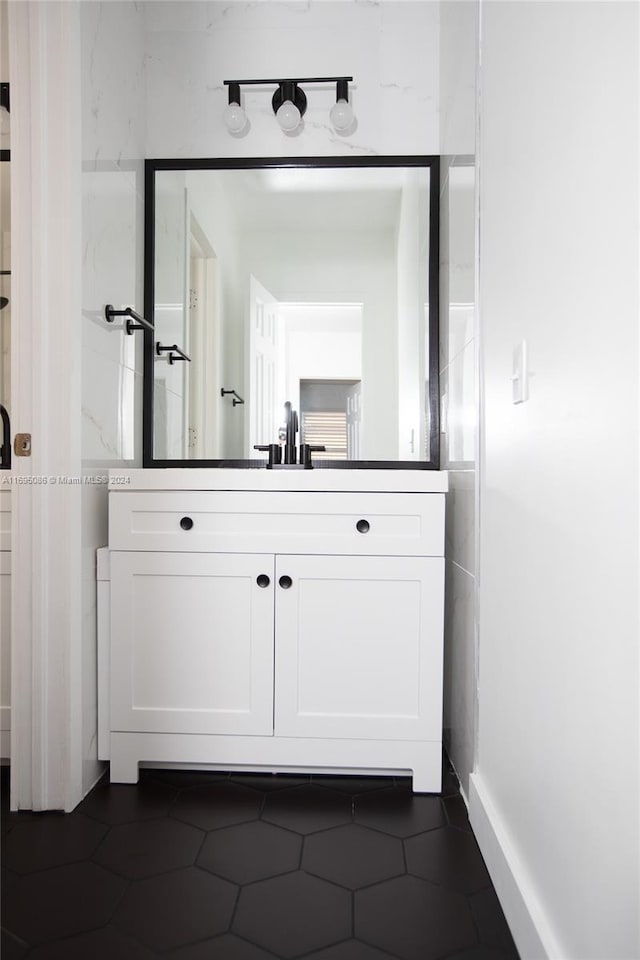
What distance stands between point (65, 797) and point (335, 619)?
766mm

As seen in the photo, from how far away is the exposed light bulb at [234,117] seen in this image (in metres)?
Result: 1.95

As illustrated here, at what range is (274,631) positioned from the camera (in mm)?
1558

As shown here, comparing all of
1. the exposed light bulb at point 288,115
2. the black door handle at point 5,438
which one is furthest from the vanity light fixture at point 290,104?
the black door handle at point 5,438

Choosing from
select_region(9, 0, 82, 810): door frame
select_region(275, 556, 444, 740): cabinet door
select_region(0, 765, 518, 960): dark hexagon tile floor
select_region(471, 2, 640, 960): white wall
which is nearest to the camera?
select_region(471, 2, 640, 960): white wall

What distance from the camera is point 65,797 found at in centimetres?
144

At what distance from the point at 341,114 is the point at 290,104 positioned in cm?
16

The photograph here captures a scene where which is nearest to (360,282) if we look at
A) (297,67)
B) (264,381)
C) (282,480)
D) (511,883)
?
(264,381)

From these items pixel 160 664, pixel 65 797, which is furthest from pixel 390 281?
pixel 65 797

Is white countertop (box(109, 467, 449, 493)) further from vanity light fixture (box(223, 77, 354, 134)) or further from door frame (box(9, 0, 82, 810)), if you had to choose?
vanity light fixture (box(223, 77, 354, 134))

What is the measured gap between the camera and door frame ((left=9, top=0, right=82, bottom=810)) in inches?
55.3

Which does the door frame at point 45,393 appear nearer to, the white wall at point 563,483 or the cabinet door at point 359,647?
the cabinet door at point 359,647

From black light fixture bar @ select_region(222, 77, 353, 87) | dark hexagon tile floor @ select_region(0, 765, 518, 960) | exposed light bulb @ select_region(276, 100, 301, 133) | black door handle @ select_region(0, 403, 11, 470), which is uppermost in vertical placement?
black light fixture bar @ select_region(222, 77, 353, 87)

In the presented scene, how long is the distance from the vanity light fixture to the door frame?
595 mm

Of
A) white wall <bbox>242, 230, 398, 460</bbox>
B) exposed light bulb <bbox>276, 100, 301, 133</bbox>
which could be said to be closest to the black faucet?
white wall <bbox>242, 230, 398, 460</bbox>
